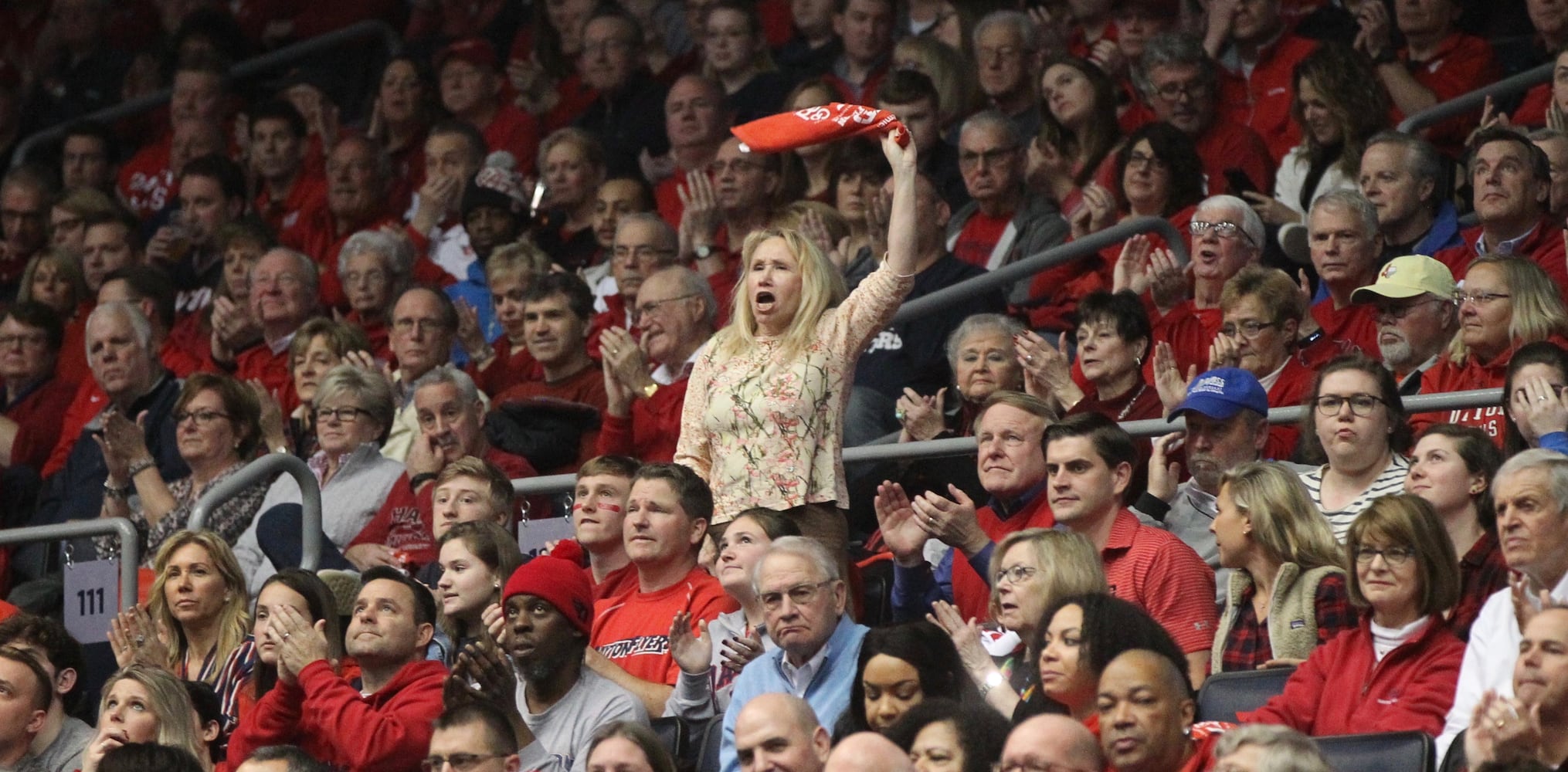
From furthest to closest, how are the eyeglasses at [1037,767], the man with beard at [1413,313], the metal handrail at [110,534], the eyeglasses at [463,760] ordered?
the metal handrail at [110,534] < the man with beard at [1413,313] < the eyeglasses at [463,760] < the eyeglasses at [1037,767]

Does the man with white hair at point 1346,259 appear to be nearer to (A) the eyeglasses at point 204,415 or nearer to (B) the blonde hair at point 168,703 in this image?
(B) the blonde hair at point 168,703

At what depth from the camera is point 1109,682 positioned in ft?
16.4

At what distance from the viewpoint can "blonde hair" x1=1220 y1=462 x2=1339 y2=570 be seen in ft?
19.3

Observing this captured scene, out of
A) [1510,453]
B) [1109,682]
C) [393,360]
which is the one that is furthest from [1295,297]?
[393,360]

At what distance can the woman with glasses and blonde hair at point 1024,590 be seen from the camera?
18.5ft

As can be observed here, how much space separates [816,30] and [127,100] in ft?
13.6

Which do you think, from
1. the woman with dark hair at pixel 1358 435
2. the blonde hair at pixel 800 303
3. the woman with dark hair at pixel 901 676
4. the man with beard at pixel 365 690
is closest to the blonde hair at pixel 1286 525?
the woman with dark hair at pixel 1358 435

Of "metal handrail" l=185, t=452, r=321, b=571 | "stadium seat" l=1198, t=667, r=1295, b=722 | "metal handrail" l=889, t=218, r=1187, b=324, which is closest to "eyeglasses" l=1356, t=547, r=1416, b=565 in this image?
"stadium seat" l=1198, t=667, r=1295, b=722

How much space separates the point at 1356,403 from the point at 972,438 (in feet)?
3.61

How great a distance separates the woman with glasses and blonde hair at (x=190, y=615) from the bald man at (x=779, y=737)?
7.62 ft

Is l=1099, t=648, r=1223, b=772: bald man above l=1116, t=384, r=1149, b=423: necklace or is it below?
below

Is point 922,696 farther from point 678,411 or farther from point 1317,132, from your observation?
point 1317,132

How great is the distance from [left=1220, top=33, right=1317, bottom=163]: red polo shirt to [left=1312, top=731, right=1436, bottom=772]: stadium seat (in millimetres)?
4655

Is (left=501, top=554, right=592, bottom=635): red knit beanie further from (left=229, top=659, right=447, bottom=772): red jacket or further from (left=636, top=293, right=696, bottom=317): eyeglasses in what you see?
(left=636, top=293, right=696, bottom=317): eyeglasses
